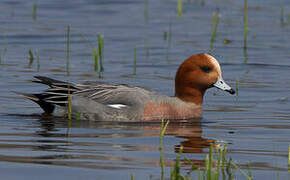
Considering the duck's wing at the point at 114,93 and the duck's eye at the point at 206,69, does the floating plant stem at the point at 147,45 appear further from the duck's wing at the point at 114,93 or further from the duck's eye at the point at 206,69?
the duck's eye at the point at 206,69

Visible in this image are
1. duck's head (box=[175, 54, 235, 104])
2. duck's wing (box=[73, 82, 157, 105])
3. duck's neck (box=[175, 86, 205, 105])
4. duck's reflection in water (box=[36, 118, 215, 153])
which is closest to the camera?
duck's reflection in water (box=[36, 118, 215, 153])

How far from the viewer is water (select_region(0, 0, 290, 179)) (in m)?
6.94

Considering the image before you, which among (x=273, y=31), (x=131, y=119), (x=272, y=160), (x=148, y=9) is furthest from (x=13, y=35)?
(x=272, y=160)

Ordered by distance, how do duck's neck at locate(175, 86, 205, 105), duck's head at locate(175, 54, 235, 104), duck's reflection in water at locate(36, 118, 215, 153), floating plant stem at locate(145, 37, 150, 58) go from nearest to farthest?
duck's reflection in water at locate(36, 118, 215, 153)
duck's head at locate(175, 54, 235, 104)
duck's neck at locate(175, 86, 205, 105)
floating plant stem at locate(145, 37, 150, 58)

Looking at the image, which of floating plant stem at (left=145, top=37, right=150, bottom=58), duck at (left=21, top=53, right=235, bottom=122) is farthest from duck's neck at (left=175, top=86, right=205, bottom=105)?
floating plant stem at (left=145, top=37, right=150, bottom=58)

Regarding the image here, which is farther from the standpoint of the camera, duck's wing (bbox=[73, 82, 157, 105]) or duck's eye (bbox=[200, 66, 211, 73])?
duck's eye (bbox=[200, 66, 211, 73])

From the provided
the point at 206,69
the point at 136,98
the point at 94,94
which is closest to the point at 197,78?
the point at 206,69

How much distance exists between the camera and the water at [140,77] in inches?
273

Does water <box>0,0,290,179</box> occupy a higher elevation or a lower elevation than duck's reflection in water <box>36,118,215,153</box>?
higher

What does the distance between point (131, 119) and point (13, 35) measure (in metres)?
7.65

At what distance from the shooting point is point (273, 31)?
1708 centimetres

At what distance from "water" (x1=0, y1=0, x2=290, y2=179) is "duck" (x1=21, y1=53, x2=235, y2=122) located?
24cm

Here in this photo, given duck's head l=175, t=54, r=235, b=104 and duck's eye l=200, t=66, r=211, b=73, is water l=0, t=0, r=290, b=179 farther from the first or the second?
duck's eye l=200, t=66, r=211, b=73

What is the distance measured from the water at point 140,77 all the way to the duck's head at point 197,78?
435mm
